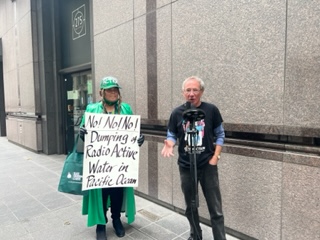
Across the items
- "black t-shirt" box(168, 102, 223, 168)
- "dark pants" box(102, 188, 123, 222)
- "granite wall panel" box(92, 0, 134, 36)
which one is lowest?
"dark pants" box(102, 188, 123, 222)

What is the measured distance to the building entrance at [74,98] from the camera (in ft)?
23.6

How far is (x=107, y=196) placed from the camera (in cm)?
331

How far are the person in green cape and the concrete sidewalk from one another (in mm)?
186

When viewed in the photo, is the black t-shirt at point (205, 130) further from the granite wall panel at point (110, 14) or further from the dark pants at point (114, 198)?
the granite wall panel at point (110, 14)

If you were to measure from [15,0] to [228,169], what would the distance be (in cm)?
1003

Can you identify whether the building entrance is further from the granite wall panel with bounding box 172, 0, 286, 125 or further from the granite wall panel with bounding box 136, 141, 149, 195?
the granite wall panel with bounding box 172, 0, 286, 125

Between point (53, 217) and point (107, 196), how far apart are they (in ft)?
3.80

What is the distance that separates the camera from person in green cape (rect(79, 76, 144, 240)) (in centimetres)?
303

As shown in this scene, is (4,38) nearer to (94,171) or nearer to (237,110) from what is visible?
(94,171)

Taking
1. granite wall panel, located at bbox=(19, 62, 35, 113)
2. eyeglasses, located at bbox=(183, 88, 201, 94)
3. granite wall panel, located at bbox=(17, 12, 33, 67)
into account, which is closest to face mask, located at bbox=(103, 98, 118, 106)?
eyeglasses, located at bbox=(183, 88, 201, 94)

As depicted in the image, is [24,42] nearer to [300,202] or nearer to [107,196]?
[107,196]

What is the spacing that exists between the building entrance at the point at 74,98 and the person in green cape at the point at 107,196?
3973 mm

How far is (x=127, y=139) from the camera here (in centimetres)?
315

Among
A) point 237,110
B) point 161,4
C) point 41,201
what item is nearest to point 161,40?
point 161,4
